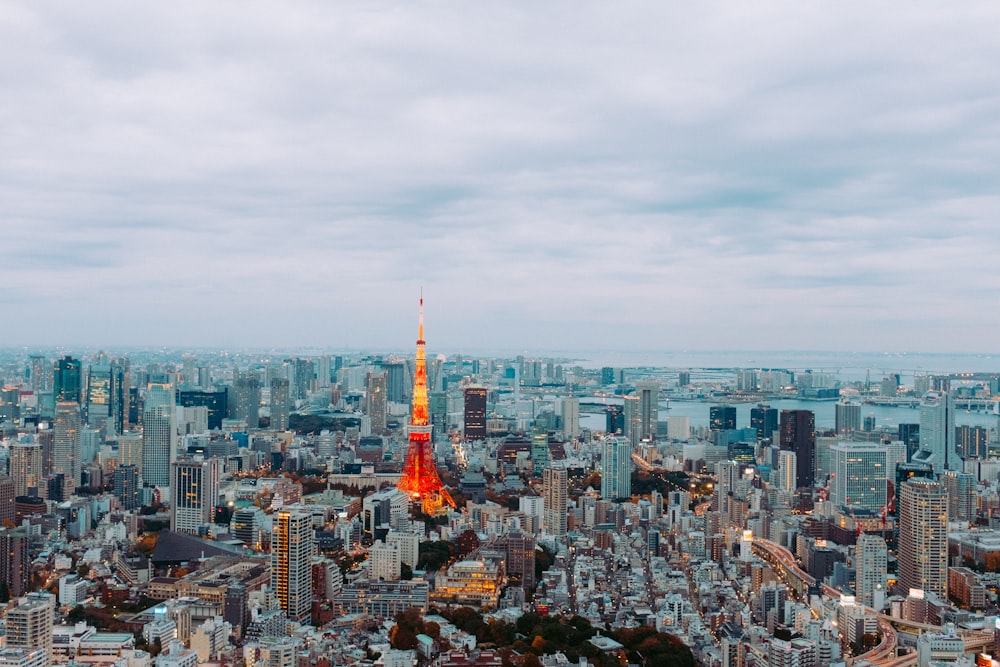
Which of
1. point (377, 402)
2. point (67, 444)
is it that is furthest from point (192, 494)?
point (377, 402)

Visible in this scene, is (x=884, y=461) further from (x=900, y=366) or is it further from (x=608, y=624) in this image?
(x=900, y=366)

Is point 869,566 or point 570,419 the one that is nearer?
point 869,566

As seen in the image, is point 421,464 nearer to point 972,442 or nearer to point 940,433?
point 940,433

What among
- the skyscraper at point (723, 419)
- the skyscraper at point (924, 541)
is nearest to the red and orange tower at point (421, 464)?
the skyscraper at point (924, 541)

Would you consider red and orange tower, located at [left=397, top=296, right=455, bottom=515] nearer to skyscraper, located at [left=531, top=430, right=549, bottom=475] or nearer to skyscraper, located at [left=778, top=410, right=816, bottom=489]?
skyscraper, located at [left=531, top=430, right=549, bottom=475]

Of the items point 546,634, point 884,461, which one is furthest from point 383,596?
point 884,461

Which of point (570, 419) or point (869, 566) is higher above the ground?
point (570, 419)
